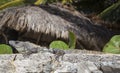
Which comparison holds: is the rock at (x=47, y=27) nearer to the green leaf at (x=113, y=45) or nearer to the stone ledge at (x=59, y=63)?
the green leaf at (x=113, y=45)

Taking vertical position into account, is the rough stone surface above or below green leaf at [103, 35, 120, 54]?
above

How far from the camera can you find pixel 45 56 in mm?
2348

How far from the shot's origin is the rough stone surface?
7.40ft

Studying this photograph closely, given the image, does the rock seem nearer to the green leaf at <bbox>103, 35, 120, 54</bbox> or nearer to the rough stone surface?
the green leaf at <bbox>103, 35, 120, 54</bbox>

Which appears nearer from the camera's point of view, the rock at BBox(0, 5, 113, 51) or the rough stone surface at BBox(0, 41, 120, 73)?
the rough stone surface at BBox(0, 41, 120, 73)

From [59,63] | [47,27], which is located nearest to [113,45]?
[59,63]

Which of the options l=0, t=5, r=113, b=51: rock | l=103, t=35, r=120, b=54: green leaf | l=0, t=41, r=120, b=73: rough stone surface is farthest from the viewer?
l=0, t=5, r=113, b=51: rock

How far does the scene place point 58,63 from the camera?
232 cm

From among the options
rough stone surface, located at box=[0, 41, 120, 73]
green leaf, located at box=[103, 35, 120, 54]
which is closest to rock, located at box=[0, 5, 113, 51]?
green leaf, located at box=[103, 35, 120, 54]

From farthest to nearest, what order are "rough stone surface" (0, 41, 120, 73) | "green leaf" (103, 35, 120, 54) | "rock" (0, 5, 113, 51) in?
"rock" (0, 5, 113, 51), "green leaf" (103, 35, 120, 54), "rough stone surface" (0, 41, 120, 73)

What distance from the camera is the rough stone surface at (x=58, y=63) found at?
88.8 inches

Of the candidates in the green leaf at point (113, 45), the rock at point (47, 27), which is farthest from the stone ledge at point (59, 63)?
the rock at point (47, 27)

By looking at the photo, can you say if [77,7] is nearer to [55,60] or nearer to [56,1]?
[56,1]

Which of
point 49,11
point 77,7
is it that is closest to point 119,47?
point 49,11
